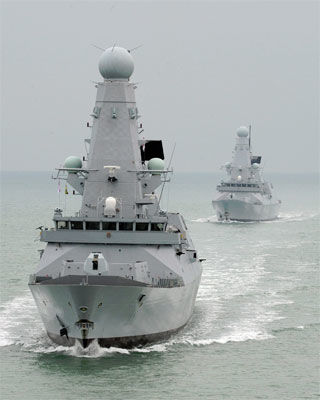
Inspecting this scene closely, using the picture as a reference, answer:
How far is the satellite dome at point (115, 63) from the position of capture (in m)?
36.3

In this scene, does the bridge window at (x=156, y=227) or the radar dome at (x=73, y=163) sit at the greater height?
the radar dome at (x=73, y=163)

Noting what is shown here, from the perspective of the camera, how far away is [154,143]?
39562 mm

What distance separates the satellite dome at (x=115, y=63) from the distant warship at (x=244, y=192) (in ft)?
228

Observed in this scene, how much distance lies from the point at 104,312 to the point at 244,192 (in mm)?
78310

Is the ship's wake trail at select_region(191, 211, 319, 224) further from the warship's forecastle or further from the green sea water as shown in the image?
the warship's forecastle

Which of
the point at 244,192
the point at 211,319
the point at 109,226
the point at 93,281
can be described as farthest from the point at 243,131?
the point at 93,281

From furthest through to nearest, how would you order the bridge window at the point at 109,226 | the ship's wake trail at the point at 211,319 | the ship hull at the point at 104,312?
the bridge window at the point at 109,226
the ship's wake trail at the point at 211,319
the ship hull at the point at 104,312

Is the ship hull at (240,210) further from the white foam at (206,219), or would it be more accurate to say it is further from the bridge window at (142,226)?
the bridge window at (142,226)

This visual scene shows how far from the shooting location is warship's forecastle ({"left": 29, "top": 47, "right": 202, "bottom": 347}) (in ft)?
98.5

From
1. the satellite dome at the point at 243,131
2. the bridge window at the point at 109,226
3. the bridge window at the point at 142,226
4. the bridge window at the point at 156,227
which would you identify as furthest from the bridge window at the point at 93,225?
the satellite dome at the point at 243,131

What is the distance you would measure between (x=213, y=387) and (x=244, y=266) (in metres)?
31.4

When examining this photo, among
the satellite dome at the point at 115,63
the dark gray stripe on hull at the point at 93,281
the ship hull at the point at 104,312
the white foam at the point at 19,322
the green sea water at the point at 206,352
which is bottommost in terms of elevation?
the green sea water at the point at 206,352

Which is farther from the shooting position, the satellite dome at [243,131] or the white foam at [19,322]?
the satellite dome at [243,131]

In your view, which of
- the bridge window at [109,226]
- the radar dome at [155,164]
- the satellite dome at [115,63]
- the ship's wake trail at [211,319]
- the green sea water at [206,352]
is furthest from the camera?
the radar dome at [155,164]
